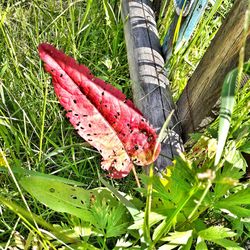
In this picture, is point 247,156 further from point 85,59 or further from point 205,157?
point 85,59

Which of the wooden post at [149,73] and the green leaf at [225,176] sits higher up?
the wooden post at [149,73]

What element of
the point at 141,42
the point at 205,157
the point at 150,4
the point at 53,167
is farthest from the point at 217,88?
the point at 150,4

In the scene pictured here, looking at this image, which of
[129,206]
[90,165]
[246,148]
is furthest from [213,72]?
[90,165]

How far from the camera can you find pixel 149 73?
179 cm

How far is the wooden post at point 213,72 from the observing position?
Result: 4.14ft

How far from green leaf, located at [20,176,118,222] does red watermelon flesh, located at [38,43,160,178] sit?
134 mm

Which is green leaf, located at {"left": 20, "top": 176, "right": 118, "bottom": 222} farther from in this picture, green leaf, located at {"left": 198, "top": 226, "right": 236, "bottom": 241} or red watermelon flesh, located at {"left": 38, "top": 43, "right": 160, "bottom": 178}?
green leaf, located at {"left": 198, "top": 226, "right": 236, "bottom": 241}

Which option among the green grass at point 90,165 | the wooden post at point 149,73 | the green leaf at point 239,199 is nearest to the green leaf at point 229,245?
the green grass at point 90,165

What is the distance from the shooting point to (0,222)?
5.31 feet

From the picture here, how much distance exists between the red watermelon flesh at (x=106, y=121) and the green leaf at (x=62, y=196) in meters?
0.13

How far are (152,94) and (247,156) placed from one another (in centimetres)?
44

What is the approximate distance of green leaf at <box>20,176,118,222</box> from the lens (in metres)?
1.40

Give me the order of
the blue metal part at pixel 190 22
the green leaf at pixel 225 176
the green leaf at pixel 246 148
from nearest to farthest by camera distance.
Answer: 1. the green leaf at pixel 225 176
2. the green leaf at pixel 246 148
3. the blue metal part at pixel 190 22

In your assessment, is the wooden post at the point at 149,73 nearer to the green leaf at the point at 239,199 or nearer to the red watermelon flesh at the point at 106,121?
the red watermelon flesh at the point at 106,121
